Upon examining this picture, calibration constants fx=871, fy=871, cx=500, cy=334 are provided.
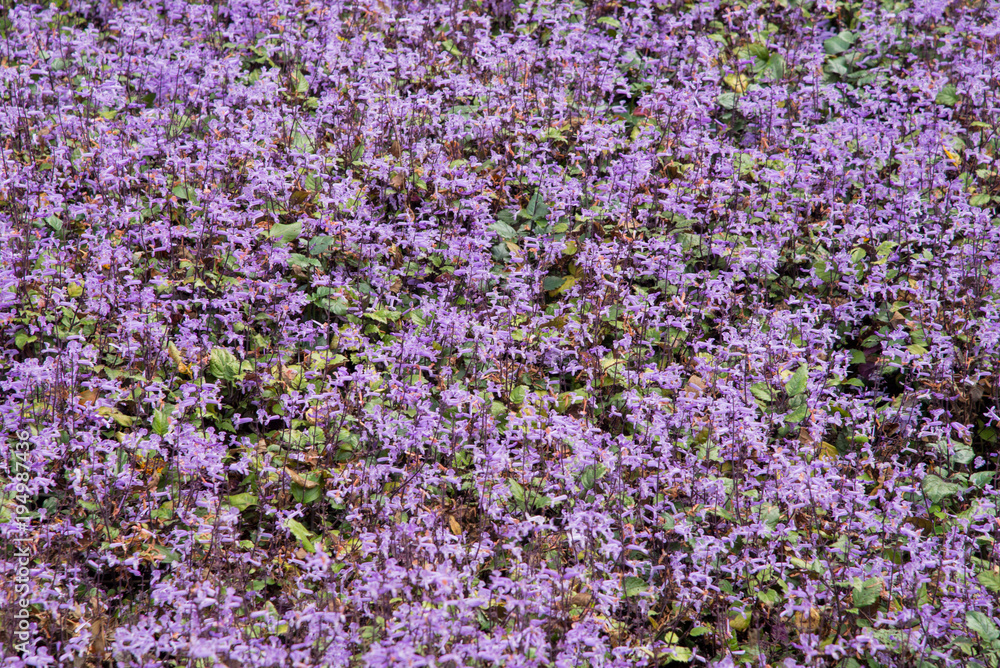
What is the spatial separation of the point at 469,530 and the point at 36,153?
18.3ft

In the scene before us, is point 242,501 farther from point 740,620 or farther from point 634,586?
point 740,620

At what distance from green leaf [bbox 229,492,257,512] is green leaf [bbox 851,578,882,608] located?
3707mm

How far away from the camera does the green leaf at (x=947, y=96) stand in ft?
30.0

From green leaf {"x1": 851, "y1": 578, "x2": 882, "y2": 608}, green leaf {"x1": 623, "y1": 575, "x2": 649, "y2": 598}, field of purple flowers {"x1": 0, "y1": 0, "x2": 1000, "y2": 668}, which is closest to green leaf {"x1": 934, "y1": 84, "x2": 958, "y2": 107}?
field of purple flowers {"x1": 0, "y1": 0, "x2": 1000, "y2": 668}

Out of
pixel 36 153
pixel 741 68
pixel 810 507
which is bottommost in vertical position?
pixel 810 507

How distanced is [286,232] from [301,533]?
2795mm

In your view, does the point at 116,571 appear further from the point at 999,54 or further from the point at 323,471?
the point at 999,54

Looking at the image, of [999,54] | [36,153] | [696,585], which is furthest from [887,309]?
[36,153]

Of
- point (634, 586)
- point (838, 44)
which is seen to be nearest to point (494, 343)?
point (634, 586)

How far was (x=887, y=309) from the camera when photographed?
7129 millimetres

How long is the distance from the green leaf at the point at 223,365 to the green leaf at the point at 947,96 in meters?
7.59

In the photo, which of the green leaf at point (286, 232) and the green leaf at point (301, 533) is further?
the green leaf at point (286, 232)

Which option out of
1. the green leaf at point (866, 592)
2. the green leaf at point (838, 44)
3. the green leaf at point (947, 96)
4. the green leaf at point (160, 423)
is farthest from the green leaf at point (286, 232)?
the green leaf at point (947, 96)

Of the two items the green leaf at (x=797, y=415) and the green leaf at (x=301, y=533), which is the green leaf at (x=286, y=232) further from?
the green leaf at (x=797, y=415)
